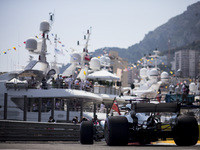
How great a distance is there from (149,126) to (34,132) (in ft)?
21.4

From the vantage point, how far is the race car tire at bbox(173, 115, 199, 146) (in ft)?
30.7

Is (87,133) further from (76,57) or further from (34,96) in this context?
(76,57)

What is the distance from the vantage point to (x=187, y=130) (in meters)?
9.37

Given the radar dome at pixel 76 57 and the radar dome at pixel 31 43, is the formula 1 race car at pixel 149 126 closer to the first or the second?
the radar dome at pixel 31 43

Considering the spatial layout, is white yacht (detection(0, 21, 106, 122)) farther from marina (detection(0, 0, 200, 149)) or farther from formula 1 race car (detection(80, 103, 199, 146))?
formula 1 race car (detection(80, 103, 199, 146))

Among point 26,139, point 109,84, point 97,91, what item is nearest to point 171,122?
point 26,139

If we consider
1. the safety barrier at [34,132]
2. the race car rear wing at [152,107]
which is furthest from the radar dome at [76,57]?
the race car rear wing at [152,107]

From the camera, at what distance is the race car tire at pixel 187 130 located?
30.7ft

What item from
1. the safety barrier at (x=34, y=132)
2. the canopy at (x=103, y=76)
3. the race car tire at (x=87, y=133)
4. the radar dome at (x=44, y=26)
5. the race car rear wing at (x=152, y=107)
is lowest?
the safety barrier at (x=34, y=132)

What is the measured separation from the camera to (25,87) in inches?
1126

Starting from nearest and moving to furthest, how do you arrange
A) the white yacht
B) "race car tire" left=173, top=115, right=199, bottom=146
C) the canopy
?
"race car tire" left=173, top=115, right=199, bottom=146
the white yacht
the canopy

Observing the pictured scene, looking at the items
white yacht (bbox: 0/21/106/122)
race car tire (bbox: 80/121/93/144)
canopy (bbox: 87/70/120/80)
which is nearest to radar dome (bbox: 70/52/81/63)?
canopy (bbox: 87/70/120/80)

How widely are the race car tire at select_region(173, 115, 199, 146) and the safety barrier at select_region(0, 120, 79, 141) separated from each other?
7.17 m

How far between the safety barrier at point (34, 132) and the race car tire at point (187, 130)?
717cm
